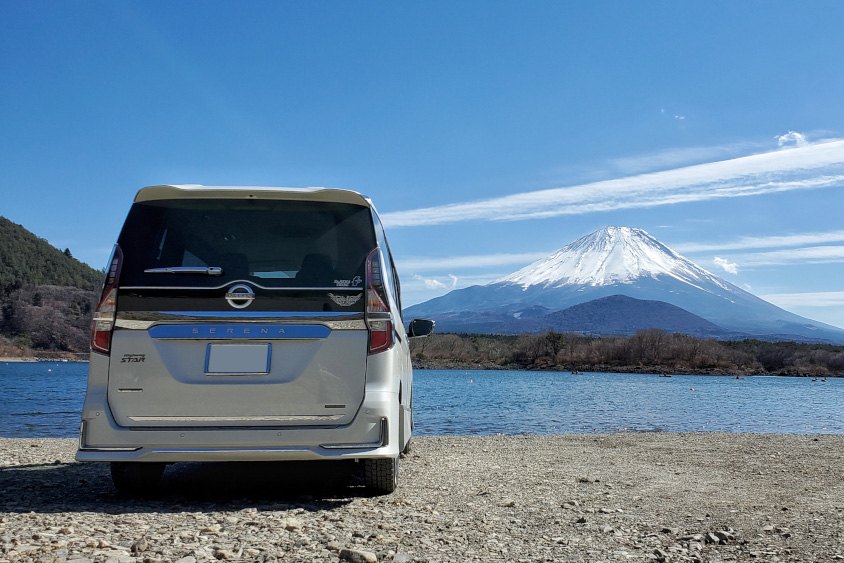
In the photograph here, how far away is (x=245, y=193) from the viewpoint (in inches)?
201

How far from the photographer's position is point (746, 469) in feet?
29.8

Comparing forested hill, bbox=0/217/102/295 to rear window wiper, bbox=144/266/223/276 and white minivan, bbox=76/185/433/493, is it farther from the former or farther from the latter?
rear window wiper, bbox=144/266/223/276

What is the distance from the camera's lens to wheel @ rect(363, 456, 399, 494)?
17.7 feet

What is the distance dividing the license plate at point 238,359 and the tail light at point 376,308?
72cm

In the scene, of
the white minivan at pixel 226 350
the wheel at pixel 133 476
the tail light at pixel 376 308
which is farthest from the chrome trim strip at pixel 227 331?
the wheel at pixel 133 476

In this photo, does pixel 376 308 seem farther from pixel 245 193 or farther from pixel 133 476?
pixel 133 476

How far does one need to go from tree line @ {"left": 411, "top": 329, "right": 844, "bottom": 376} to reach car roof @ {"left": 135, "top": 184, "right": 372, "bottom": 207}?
4933 inches

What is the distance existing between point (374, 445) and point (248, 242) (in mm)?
1732

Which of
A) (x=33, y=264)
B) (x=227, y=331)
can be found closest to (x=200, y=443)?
(x=227, y=331)

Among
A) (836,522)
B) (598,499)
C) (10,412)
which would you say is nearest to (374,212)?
(598,499)

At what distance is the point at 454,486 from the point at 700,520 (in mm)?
2393

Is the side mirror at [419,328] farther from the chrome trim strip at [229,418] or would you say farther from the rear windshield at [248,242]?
the chrome trim strip at [229,418]

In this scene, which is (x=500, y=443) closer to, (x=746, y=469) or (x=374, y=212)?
(x=746, y=469)

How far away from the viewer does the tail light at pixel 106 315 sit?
4.81 metres
